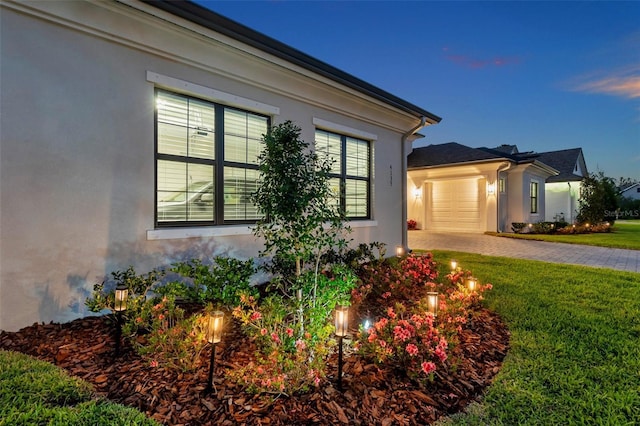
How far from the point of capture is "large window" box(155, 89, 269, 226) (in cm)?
440

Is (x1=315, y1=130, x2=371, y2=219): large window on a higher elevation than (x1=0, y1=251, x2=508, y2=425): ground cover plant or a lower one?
higher

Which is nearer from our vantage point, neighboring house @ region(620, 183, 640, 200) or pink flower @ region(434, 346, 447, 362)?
pink flower @ region(434, 346, 447, 362)

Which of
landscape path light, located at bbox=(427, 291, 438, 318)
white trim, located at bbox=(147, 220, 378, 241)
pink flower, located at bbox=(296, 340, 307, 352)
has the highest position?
white trim, located at bbox=(147, 220, 378, 241)

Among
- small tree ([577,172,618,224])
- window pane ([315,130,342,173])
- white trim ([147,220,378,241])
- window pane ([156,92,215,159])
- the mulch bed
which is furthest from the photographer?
small tree ([577,172,618,224])

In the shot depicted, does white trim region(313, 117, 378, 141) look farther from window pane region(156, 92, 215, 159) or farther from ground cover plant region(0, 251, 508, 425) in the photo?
ground cover plant region(0, 251, 508, 425)

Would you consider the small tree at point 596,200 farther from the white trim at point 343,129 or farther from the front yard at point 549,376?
the white trim at point 343,129

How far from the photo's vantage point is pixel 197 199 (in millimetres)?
4719

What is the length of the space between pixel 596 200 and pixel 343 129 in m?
17.6

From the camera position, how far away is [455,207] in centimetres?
1590

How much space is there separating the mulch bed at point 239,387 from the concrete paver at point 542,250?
7.09 m

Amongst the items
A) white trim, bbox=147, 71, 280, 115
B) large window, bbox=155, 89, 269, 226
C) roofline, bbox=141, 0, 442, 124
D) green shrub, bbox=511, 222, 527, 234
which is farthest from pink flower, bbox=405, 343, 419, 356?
green shrub, bbox=511, 222, 527, 234

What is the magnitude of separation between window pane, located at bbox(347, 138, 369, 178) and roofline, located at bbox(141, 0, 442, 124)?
112 centimetres

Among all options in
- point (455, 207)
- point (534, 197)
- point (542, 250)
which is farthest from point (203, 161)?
point (534, 197)

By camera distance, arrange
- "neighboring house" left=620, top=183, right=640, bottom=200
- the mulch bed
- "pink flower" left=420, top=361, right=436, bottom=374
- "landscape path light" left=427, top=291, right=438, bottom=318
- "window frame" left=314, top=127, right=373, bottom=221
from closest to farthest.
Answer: the mulch bed → "pink flower" left=420, top=361, right=436, bottom=374 → "landscape path light" left=427, top=291, right=438, bottom=318 → "window frame" left=314, top=127, right=373, bottom=221 → "neighboring house" left=620, top=183, right=640, bottom=200
